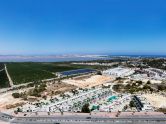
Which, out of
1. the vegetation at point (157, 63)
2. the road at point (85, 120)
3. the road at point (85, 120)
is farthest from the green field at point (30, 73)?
the road at point (85, 120)

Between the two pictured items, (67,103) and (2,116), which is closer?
(2,116)

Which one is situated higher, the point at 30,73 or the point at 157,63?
the point at 157,63

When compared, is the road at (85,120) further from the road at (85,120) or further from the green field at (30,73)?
the green field at (30,73)

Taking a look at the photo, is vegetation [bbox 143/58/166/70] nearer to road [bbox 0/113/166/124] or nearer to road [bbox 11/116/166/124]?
road [bbox 0/113/166/124]

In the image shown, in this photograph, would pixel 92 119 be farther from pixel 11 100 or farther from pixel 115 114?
pixel 11 100

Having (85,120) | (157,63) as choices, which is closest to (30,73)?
(157,63)

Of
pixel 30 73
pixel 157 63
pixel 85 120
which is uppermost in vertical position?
pixel 157 63

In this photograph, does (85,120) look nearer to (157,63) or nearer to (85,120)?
(85,120)

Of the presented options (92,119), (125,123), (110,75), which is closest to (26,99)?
(92,119)

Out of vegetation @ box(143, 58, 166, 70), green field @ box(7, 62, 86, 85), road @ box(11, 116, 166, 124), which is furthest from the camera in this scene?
vegetation @ box(143, 58, 166, 70)

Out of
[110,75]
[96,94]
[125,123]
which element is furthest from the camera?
[110,75]

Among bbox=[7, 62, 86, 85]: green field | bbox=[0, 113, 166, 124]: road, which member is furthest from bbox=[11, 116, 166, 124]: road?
bbox=[7, 62, 86, 85]: green field
